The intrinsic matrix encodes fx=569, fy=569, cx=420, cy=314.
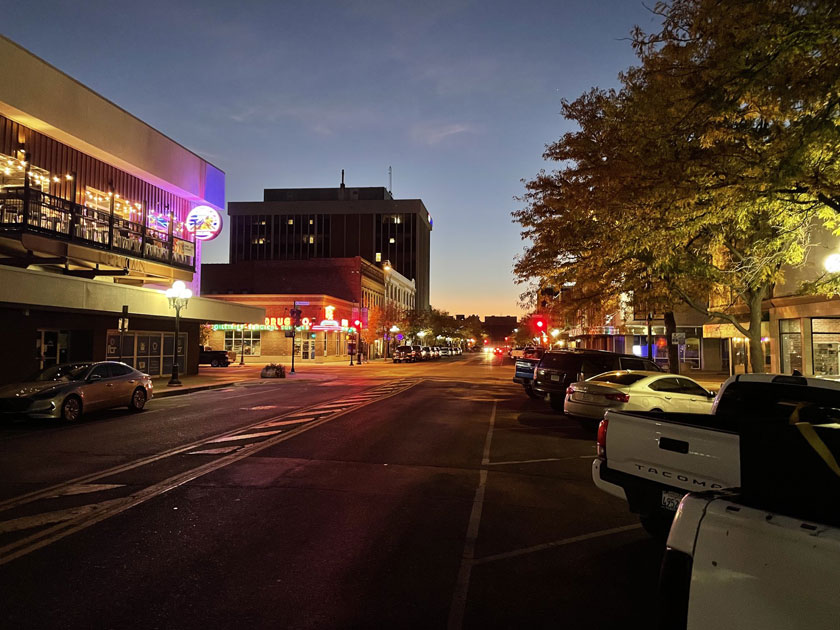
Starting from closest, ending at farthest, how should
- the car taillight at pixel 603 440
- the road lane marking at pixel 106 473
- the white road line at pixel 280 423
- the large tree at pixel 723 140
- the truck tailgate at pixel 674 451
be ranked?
the truck tailgate at pixel 674 451 → the car taillight at pixel 603 440 → the road lane marking at pixel 106 473 → the large tree at pixel 723 140 → the white road line at pixel 280 423

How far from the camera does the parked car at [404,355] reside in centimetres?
6109

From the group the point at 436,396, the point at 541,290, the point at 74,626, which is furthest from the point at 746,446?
the point at 541,290

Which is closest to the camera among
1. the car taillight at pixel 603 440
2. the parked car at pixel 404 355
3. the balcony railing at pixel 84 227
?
the car taillight at pixel 603 440

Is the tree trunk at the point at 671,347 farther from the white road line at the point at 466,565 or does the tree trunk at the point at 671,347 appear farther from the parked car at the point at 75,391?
the parked car at the point at 75,391

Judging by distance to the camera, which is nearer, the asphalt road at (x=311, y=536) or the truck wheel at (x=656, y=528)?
the asphalt road at (x=311, y=536)

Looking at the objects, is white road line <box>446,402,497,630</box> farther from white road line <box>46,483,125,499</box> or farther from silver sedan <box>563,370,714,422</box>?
silver sedan <box>563,370,714,422</box>

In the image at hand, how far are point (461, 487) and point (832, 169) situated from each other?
27.7ft

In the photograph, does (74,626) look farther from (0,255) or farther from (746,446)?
(0,255)

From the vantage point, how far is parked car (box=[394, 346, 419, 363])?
61.1 metres

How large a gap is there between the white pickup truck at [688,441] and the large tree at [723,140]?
4.91 m

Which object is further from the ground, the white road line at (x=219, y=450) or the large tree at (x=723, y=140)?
the large tree at (x=723, y=140)

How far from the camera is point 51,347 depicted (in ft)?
77.4

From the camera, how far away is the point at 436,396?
842 inches

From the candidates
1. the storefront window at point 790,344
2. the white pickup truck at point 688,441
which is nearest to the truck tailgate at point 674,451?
the white pickup truck at point 688,441
